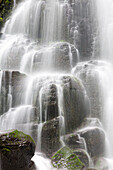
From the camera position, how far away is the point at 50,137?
845 cm

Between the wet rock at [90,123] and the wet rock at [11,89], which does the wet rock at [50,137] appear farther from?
the wet rock at [11,89]

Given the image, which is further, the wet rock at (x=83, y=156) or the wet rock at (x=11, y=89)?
the wet rock at (x=11, y=89)

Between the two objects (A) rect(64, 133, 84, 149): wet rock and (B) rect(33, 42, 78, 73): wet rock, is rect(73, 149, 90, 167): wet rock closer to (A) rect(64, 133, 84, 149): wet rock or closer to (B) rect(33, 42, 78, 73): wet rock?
(A) rect(64, 133, 84, 149): wet rock

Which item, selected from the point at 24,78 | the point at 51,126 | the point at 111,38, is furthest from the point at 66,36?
the point at 51,126

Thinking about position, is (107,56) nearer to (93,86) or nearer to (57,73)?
(57,73)

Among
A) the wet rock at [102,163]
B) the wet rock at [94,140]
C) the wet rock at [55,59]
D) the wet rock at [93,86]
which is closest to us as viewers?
the wet rock at [102,163]

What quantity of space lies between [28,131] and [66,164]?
300 cm

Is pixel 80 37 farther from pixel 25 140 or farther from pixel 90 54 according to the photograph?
pixel 25 140

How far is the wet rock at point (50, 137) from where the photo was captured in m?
8.28

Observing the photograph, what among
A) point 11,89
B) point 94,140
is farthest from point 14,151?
point 11,89

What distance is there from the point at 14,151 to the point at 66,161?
2194 mm

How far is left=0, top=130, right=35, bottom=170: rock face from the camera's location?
5195 mm

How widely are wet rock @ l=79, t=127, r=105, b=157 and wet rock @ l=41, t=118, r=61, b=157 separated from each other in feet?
3.80

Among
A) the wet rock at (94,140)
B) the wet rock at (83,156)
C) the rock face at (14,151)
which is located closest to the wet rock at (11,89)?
the wet rock at (94,140)
